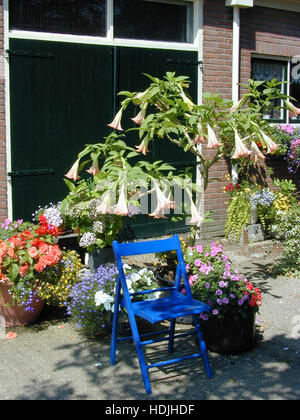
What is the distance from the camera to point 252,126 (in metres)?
4.79

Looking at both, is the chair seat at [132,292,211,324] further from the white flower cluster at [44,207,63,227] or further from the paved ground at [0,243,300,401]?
the white flower cluster at [44,207,63,227]

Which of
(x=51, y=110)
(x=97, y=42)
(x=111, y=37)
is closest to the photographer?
(x=51, y=110)

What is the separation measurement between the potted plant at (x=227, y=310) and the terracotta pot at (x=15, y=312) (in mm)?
1444

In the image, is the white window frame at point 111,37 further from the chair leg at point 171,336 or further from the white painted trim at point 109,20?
the chair leg at point 171,336

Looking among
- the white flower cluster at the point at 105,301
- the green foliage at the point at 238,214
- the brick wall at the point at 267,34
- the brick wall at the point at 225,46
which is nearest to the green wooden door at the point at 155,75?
the brick wall at the point at 225,46

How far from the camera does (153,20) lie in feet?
24.2

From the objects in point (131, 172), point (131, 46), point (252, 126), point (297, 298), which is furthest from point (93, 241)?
point (131, 46)

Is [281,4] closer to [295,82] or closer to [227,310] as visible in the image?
[295,82]

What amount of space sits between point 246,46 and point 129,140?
2.61 meters

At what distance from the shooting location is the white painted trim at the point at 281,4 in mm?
8438

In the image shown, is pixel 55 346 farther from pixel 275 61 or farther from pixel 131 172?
pixel 275 61

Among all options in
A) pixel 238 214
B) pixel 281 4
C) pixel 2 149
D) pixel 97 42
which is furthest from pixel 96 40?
pixel 281 4

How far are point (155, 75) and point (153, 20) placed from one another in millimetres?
781

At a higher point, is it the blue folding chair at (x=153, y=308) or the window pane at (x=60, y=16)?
the window pane at (x=60, y=16)
